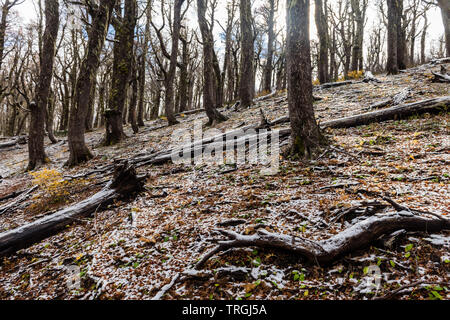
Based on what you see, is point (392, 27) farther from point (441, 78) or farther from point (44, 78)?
point (44, 78)

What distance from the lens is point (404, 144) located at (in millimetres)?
4762

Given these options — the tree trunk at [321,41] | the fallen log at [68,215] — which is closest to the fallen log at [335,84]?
the tree trunk at [321,41]

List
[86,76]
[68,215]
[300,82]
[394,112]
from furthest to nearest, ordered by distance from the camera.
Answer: [86,76]
[394,112]
[300,82]
[68,215]

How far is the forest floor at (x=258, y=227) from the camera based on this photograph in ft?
6.94

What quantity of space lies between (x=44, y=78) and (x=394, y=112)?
11629 mm

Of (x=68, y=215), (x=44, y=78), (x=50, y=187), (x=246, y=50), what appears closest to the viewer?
(x=68, y=215)

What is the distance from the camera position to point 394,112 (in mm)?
6105

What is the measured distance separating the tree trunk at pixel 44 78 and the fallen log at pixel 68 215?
6.28m

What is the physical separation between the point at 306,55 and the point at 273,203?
10.6 ft

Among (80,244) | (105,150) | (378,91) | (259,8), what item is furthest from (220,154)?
(259,8)

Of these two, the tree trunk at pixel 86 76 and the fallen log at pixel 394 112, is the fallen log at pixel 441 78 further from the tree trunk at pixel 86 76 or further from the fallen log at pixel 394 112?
the tree trunk at pixel 86 76

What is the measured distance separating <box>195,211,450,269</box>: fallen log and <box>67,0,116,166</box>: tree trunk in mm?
7770

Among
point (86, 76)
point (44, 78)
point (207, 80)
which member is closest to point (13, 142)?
point (44, 78)
